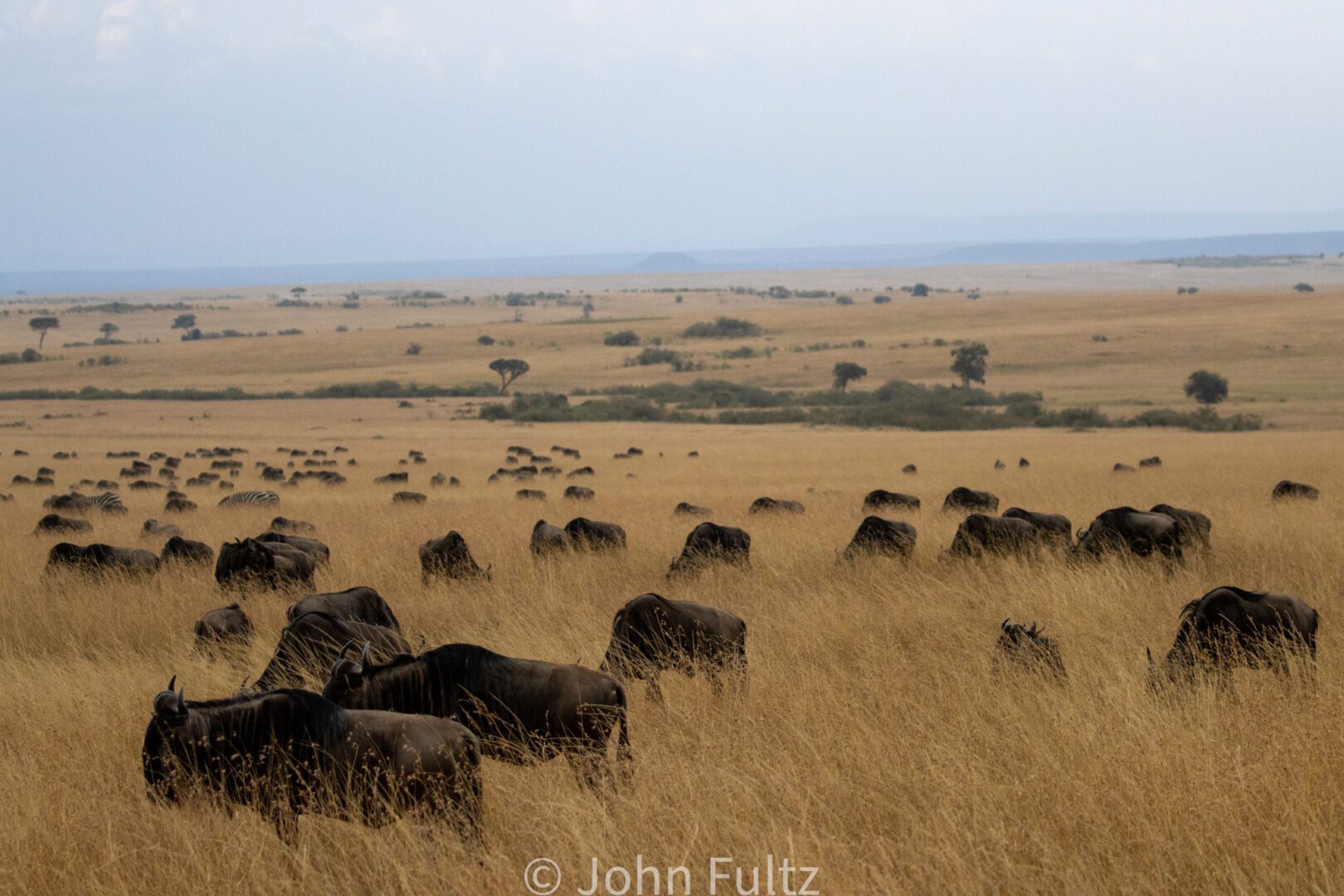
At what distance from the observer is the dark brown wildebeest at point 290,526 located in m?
17.4

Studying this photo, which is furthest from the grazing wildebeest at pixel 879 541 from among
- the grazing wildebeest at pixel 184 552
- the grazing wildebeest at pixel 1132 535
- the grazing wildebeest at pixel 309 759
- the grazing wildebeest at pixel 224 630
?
the grazing wildebeest at pixel 309 759

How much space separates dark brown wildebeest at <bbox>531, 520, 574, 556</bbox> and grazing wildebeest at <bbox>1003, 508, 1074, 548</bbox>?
16.8ft

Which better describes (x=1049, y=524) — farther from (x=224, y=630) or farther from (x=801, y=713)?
(x=224, y=630)

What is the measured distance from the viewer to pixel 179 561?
1383 centimetres

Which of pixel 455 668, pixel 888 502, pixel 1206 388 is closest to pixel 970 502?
pixel 888 502

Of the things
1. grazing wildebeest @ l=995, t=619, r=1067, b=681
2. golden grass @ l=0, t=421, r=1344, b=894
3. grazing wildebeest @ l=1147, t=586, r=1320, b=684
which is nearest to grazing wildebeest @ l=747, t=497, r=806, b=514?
golden grass @ l=0, t=421, r=1344, b=894

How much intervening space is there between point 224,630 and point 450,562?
10.8 feet

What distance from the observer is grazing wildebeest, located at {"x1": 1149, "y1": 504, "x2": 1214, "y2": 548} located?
41.6 feet

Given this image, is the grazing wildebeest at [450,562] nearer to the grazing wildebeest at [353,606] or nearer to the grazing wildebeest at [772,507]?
the grazing wildebeest at [353,606]

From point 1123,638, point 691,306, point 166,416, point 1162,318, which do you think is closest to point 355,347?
point 166,416

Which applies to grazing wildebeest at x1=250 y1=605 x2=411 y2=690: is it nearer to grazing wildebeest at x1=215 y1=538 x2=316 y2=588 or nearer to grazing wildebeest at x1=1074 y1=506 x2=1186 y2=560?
grazing wildebeest at x1=215 y1=538 x2=316 y2=588

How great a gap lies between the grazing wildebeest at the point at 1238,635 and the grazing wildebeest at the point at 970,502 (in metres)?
10.5

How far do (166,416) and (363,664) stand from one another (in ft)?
194

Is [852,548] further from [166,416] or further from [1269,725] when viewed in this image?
[166,416]
